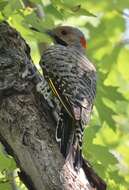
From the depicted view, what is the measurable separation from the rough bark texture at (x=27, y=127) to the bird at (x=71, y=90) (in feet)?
0.39

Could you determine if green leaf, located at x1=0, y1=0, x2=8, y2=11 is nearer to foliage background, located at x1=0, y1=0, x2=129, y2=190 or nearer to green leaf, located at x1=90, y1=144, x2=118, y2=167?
foliage background, located at x1=0, y1=0, x2=129, y2=190

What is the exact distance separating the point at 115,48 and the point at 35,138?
3.27m

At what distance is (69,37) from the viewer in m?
5.87

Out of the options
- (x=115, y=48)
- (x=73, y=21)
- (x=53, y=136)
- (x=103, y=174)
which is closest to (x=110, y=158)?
(x=103, y=174)

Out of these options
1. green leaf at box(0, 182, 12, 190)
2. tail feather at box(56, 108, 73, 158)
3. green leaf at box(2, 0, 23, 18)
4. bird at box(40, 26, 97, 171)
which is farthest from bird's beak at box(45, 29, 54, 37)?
green leaf at box(0, 182, 12, 190)

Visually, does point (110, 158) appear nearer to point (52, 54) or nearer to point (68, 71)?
point (68, 71)

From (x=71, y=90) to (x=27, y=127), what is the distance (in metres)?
0.82

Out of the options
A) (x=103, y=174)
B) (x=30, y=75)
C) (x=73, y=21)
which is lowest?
(x=73, y=21)

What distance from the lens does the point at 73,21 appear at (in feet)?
25.2

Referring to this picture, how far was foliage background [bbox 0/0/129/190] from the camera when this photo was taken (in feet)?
14.4

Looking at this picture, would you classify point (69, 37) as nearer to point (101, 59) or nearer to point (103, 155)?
point (101, 59)

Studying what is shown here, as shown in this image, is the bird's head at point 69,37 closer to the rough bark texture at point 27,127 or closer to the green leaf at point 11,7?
the green leaf at point 11,7

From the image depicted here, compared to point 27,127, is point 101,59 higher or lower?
lower

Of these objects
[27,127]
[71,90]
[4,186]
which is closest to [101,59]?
[71,90]
